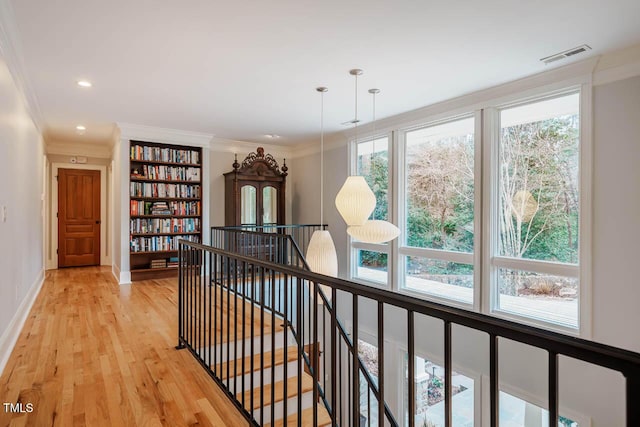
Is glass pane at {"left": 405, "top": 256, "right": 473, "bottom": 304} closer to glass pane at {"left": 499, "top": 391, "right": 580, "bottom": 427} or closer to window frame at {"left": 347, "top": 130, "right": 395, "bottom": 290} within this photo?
window frame at {"left": 347, "top": 130, "right": 395, "bottom": 290}

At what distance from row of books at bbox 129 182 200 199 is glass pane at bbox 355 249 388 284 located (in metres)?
3.07

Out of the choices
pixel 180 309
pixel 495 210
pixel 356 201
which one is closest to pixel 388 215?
pixel 495 210

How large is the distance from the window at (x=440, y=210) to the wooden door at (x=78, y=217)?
249 inches

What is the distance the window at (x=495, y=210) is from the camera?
3428 mm

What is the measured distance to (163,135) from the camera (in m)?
5.77

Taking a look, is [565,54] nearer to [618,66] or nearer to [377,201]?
[618,66]

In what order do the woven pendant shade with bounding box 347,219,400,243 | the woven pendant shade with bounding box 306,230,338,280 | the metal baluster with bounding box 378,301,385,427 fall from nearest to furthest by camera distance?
the metal baluster with bounding box 378,301,385,427
the woven pendant shade with bounding box 347,219,400,243
the woven pendant shade with bounding box 306,230,338,280

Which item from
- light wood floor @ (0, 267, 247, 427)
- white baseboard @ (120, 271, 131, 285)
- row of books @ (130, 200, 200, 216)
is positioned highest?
row of books @ (130, 200, 200, 216)

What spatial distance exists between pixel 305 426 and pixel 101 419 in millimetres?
1236

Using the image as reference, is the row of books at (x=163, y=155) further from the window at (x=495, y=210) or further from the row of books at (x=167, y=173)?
the window at (x=495, y=210)

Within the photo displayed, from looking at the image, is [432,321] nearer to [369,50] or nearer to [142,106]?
[369,50]

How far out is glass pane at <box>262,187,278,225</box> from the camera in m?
6.54

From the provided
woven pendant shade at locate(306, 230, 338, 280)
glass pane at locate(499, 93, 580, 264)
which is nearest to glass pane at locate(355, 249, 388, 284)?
woven pendant shade at locate(306, 230, 338, 280)

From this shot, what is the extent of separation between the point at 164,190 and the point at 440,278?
4.56 meters
